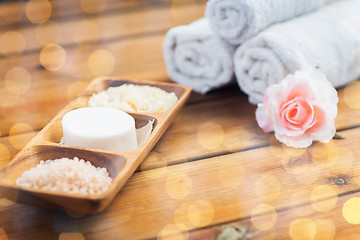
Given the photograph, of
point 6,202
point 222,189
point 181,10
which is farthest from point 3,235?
point 181,10

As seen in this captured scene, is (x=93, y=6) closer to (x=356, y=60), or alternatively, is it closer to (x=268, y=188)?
(x=356, y=60)

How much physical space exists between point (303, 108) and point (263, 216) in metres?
0.24

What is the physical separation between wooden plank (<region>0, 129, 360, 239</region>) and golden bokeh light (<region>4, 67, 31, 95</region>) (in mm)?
445

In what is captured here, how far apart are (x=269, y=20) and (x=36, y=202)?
58 cm

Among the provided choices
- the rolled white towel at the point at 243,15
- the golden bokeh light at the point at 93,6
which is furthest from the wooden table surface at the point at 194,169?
the golden bokeh light at the point at 93,6

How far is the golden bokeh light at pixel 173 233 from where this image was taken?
22.6 inches

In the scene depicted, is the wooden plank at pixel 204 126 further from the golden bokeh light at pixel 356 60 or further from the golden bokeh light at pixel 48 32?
the golden bokeh light at pixel 48 32

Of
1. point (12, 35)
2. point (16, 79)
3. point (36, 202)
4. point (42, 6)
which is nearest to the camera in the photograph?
point (36, 202)

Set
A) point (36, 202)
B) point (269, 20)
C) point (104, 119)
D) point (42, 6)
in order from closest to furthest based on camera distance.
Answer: point (36, 202) < point (104, 119) < point (269, 20) < point (42, 6)

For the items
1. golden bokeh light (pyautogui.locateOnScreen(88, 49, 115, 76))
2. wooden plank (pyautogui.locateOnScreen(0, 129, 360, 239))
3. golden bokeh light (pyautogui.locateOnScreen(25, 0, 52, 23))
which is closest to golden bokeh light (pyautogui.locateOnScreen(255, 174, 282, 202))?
wooden plank (pyautogui.locateOnScreen(0, 129, 360, 239))

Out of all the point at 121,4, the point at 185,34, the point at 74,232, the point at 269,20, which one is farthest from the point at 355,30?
the point at 121,4

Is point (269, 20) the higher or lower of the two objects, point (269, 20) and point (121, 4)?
the higher

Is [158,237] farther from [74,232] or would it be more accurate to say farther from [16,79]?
[16,79]

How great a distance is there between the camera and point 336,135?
0.80 metres
